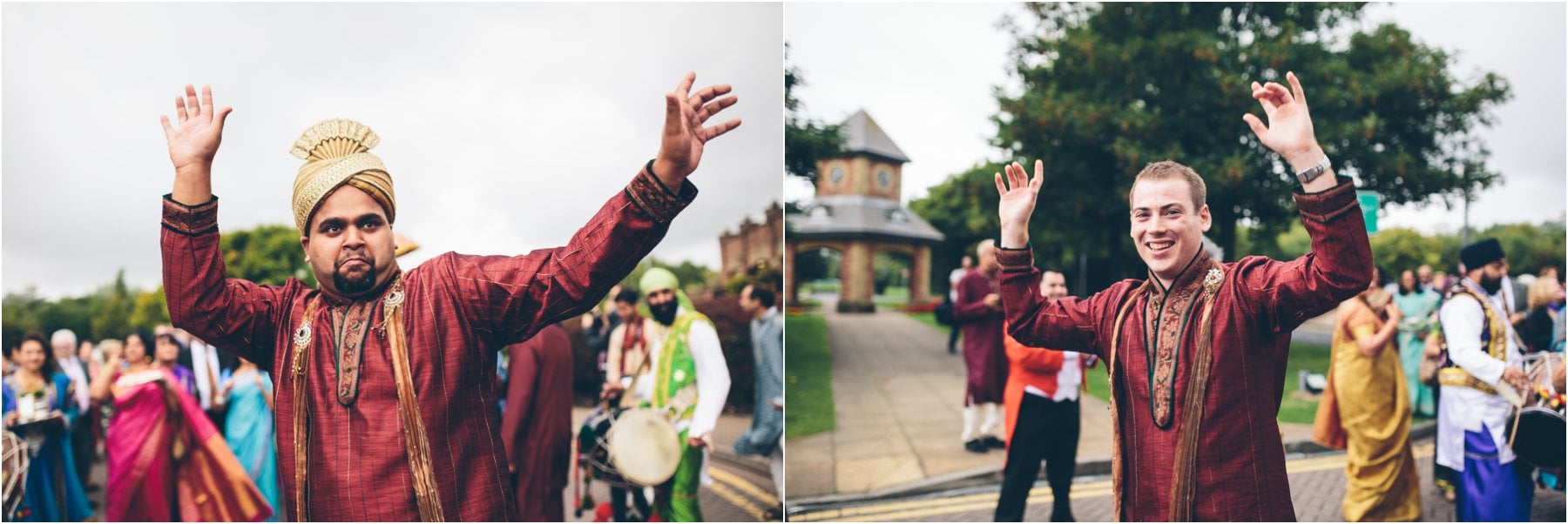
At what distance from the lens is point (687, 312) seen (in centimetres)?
640

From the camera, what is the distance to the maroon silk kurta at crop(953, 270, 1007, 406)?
8.38 m

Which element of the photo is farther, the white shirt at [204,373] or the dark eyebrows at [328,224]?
the white shirt at [204,373]

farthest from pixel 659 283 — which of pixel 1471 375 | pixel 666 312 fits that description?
pixel 1471 375

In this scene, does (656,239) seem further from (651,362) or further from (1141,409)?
(651,362)

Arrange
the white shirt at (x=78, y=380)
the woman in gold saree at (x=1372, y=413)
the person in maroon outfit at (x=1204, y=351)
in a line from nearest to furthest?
the person in maroon outfit at (x=1204, y=351) < the woman in gold saree at (x=1372, y=413) < the white shirt at (x=78, y=380)

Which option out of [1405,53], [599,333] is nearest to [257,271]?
[599,333]

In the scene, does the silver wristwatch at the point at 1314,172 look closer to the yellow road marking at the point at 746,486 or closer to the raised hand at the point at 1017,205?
the raised hand at the point at 1017,205

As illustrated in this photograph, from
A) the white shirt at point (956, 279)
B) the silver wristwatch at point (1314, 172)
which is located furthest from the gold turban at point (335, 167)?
the white shirt at point (956, 279)

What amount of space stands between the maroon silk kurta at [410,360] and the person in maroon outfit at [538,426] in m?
3.17

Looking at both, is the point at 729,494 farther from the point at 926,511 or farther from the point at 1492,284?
the point at 1492,284

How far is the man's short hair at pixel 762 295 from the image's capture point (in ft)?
23.1

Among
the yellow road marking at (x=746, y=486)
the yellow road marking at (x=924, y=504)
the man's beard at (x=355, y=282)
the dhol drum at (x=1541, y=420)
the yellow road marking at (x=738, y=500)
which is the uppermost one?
the man's beard at (x=355, y=282)

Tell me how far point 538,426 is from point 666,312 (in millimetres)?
1138

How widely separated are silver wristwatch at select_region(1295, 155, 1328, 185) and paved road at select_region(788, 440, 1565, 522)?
448cm
